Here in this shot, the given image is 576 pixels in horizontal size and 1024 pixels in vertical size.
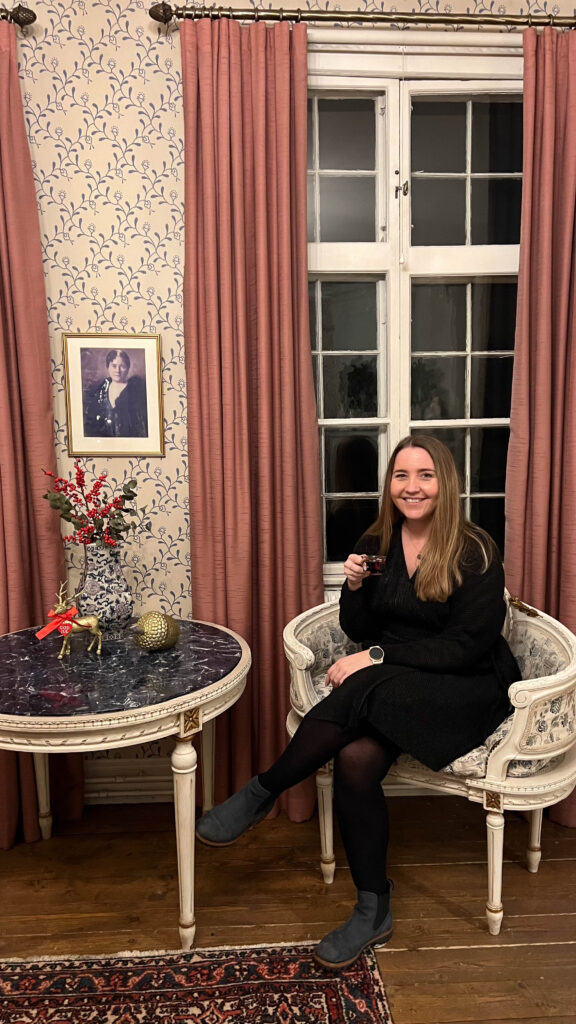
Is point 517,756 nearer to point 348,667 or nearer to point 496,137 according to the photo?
point 348,667

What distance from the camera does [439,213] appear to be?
2721 millimetres

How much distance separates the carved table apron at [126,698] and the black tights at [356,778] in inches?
10.5

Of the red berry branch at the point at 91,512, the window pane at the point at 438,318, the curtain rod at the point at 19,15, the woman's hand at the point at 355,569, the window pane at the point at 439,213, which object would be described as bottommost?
the woman's hand at the point at 355,569

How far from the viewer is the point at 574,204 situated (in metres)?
2.46

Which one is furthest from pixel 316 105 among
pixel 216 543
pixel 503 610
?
pixel 503 610

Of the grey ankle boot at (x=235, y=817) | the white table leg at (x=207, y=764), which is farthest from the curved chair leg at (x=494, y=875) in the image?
the white table leg at (x=207, y=764)

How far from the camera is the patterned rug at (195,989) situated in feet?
5.72

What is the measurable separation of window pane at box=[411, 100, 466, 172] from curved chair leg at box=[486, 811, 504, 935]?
2.29 metres

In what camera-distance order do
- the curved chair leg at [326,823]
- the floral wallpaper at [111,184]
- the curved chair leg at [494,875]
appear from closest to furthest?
1. the curved chair leg at [494,875]
2. the curved chair leg at [326,823]
3. the floral wallpaper at [111,184]

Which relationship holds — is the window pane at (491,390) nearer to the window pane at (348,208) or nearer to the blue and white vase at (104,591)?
the window pane at (348,208)

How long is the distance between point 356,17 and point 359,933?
2.87 m

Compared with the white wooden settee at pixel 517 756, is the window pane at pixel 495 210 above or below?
above

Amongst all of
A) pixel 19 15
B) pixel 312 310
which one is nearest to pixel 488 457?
pixel 312 310

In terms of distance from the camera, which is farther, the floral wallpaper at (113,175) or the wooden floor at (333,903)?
the floral wallpaper at (113,175)
